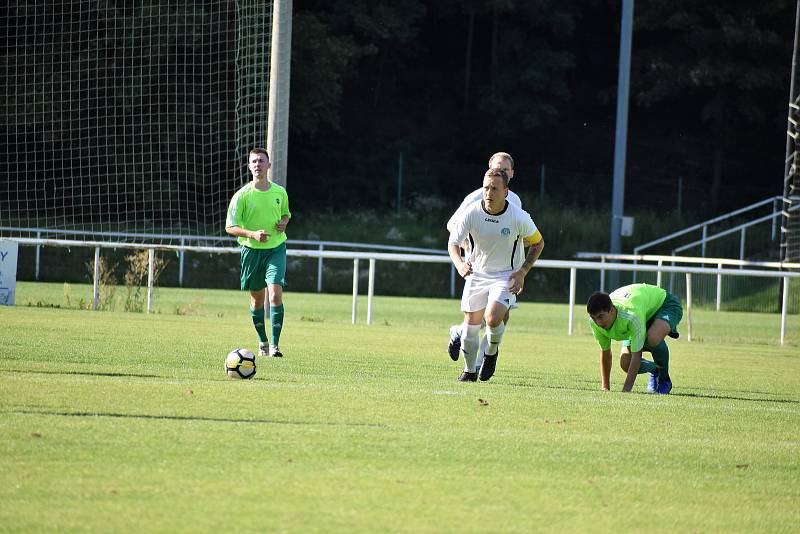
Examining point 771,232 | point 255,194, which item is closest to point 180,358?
point 255,194

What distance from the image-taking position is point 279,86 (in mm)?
18188

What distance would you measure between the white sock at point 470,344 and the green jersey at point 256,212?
2717 mm

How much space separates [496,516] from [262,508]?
0.97 metres

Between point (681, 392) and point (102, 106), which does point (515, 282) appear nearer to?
point (681, 392)

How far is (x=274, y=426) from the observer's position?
24.7 feet

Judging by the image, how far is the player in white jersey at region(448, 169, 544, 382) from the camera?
1097cm

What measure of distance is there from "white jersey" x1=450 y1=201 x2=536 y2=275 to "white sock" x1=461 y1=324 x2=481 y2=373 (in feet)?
1.61

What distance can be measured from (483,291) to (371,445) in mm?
4310

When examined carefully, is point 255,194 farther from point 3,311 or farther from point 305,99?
point 305,99

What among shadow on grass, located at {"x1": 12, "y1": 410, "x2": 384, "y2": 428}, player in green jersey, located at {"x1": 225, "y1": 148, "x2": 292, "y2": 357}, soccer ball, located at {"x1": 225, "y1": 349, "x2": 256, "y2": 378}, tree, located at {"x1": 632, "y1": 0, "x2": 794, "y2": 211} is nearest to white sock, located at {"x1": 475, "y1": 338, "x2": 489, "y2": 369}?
soccer ball, located at {"x1": 225, "y1": 349, "x2": 256, "y2": 378}

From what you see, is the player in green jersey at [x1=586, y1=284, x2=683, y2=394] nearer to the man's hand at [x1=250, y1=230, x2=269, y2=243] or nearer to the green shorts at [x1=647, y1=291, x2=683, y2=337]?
the green shorts at [x1=647, y1=291, x2=683, y2=337]

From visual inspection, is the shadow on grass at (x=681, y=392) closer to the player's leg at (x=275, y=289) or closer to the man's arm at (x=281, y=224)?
the player's leg at (x=275, y=289)

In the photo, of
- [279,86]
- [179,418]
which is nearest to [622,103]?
[279,86]

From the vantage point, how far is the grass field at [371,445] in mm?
5473
